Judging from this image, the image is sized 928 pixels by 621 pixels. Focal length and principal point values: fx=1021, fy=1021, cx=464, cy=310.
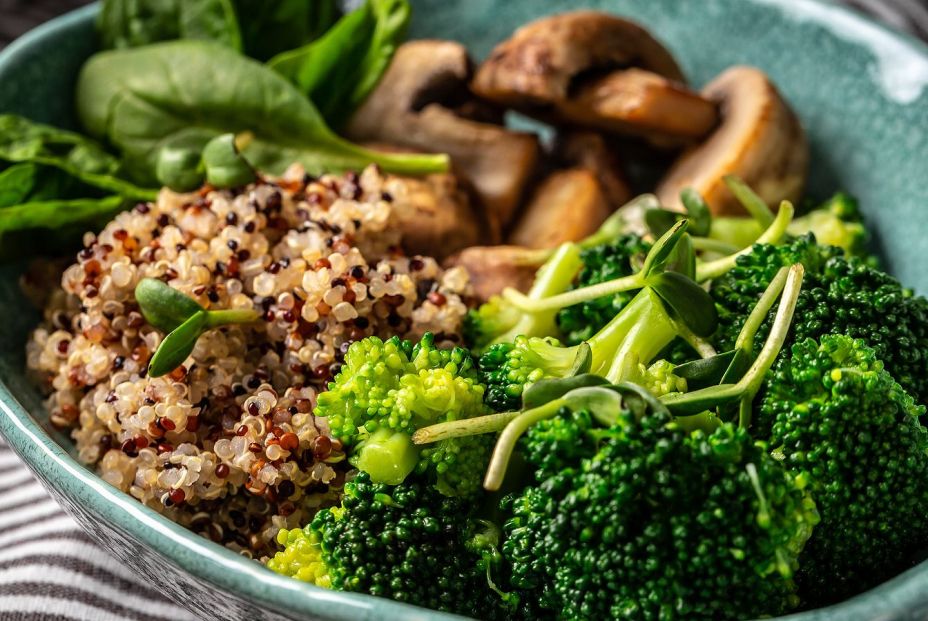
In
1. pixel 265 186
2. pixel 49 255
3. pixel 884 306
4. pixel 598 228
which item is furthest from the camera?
pixel 598 228

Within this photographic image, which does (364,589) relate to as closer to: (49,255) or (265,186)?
(265,186)

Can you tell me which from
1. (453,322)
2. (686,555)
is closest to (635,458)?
(686,555)

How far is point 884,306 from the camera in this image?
1835 millimetres

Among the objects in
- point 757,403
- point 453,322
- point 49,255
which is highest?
point 757,403

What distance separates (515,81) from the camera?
8.46 feet

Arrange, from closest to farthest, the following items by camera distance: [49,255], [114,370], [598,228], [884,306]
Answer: [884,306] → [114,370] → [49,255] → [598,228]

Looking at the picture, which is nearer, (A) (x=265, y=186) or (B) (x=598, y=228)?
(A) (x=265, y=186)

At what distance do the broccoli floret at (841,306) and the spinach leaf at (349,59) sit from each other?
4.09 feet

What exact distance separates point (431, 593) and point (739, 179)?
4.34 feet

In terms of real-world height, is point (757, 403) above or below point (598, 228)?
above

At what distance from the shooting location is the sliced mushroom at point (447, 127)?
8.69 feet

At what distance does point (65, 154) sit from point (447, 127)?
3.13ft

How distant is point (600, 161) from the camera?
2.73 meters

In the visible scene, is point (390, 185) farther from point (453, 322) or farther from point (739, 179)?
point (739, 179)
